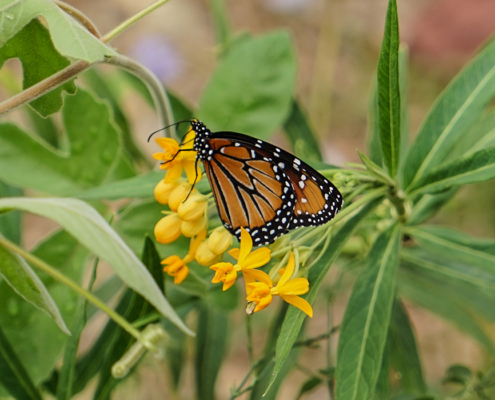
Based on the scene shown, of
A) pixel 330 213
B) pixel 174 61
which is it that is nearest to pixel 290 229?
pixel 330 213

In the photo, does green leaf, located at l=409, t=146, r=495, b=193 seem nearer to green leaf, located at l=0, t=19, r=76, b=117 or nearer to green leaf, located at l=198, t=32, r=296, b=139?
green leaf, located at l=198, t=32, r=296, b=139

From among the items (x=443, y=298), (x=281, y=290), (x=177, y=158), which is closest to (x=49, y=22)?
(x=177, y=158)

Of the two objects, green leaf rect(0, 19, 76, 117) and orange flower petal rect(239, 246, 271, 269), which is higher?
green leaf rect(0, 19, 76, 117)

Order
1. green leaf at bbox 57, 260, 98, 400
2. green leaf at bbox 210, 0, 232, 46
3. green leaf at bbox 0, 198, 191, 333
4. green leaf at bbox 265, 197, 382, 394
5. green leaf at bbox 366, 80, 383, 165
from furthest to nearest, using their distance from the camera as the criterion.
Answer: green leaf at bbox 210, 0, 232, 46
green leaf at bbox 366, 80, 383, 165
green leaf at bbox 57, 260, 98, 400
green leaf at bbox 265, 197, 382, 394
green leaf at bbox 0, 198, 191, 333

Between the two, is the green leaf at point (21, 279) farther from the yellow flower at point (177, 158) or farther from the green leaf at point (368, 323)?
the green leaf at point (368, 323)

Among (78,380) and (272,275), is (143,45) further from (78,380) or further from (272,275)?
(272,275)

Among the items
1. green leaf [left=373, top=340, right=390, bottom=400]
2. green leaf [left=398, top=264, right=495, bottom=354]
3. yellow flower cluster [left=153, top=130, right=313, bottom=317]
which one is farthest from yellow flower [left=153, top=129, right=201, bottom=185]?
green leaf [left=398, top=264, right=495, bottom=354]
